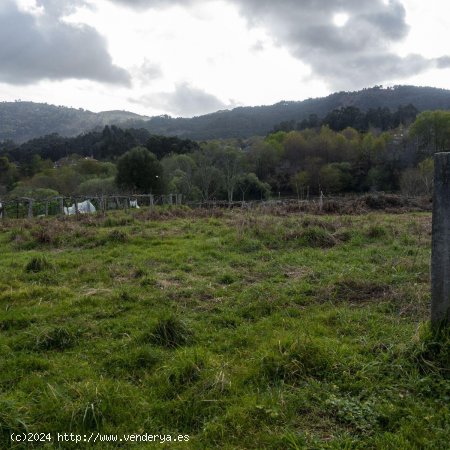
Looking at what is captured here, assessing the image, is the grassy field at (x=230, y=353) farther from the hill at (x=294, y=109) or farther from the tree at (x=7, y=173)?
the hill at (x=294, y=109)

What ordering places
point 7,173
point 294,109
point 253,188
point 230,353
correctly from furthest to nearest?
point 294,109
point 7,173
point 253,188
point 230,353

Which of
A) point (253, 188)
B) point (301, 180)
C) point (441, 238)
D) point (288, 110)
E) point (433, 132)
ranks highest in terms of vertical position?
point (288, 110)

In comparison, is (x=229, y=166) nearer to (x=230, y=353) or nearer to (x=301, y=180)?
(x=301, y=180)

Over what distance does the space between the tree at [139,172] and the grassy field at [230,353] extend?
35107mm

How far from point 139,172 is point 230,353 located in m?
40.5

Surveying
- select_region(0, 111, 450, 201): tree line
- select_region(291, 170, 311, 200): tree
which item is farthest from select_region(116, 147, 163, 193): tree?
select_region(291, 170, 311, 200): tree

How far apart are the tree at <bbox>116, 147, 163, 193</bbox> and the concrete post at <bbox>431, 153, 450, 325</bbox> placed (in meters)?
40.7

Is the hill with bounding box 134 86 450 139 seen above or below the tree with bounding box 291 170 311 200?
above

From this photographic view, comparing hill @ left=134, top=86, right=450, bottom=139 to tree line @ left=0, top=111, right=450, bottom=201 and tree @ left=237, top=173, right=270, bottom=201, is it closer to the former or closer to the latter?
tree line @ left=0, top=111, right=450, bottom=201

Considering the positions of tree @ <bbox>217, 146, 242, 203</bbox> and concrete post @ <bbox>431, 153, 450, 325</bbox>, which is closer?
concrete post @ <bbox>431, 153, 450, 325</bbox>

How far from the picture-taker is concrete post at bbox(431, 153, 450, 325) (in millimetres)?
3561

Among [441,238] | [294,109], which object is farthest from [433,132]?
[294,109]

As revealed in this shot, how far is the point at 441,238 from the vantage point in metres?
3.59

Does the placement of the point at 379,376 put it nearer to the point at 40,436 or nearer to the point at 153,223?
the point at 40,436
